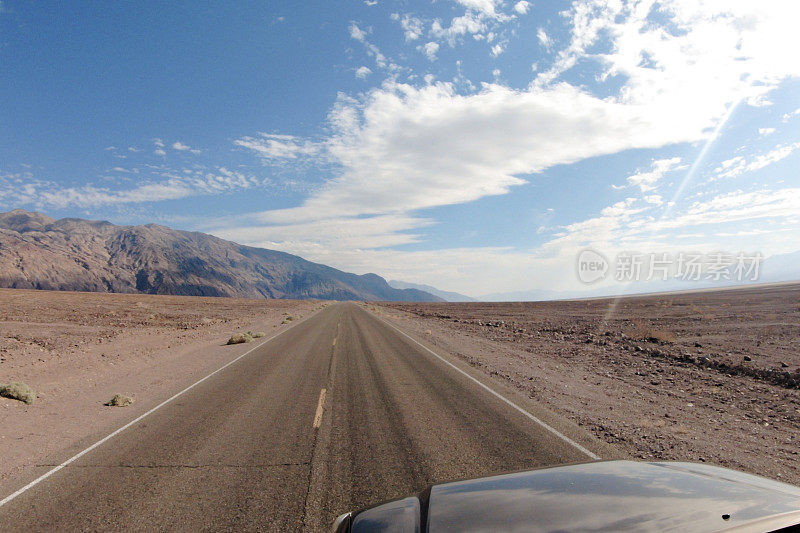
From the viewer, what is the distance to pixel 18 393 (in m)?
9.81

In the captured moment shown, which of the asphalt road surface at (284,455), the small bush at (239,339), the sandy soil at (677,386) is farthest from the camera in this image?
the small bush at (239,339)

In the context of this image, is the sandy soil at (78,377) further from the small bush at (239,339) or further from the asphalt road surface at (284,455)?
the small bush at (239,339)

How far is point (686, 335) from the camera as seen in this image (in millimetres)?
22312

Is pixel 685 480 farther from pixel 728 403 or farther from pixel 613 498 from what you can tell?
pixel 728 403

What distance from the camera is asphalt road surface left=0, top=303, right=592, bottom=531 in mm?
4574

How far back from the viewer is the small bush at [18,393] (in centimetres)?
982

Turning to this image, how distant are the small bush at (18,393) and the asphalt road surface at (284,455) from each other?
3587 millimetres

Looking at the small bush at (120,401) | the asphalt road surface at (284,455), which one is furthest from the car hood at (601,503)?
the small bush at (120,401)

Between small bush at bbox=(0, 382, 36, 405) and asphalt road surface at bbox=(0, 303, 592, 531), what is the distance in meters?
3.59

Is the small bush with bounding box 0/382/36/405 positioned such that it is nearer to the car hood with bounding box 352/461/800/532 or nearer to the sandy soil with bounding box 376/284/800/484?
the car hood with bounding box 352/461/800/532

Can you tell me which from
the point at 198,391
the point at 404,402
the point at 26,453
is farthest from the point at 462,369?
the point at 26,453

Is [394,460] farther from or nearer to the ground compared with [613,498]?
nearer to the ground

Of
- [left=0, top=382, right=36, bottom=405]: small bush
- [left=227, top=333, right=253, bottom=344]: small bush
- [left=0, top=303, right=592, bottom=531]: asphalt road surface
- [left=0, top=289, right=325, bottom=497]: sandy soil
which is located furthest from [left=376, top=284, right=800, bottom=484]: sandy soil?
[left=0, top=382, right=36, bottom=405]: small bush

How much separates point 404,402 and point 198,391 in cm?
541
